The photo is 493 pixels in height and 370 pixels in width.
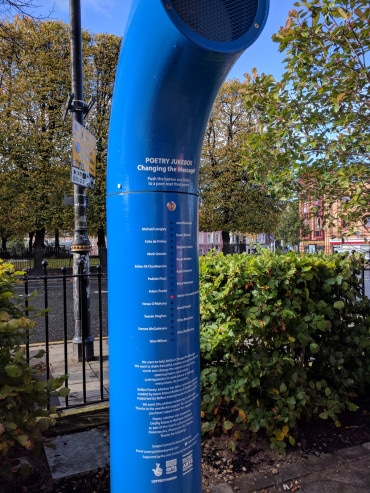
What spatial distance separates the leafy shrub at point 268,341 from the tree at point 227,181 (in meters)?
21.8

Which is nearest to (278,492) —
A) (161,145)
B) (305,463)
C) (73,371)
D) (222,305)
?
(305,463)

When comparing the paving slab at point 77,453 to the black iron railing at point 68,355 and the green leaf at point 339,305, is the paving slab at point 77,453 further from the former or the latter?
the green leaf at point 339,305

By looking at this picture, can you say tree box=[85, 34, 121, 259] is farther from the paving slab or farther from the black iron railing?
the paving slab

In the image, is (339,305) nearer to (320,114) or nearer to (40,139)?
(320,114)

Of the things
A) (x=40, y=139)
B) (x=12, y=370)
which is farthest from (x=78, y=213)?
(x=40, y=139)

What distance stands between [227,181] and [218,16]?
Answer: 77.6 feet

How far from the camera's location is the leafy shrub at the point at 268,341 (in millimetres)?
3027

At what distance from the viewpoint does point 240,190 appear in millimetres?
25297

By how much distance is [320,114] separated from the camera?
4207mm

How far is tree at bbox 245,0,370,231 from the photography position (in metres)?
3.75

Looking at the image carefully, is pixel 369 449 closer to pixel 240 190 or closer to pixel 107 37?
pixel 240 190

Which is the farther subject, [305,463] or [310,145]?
[310,145]

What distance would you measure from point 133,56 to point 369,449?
3.33m

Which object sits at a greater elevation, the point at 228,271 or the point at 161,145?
the point at 161,145
